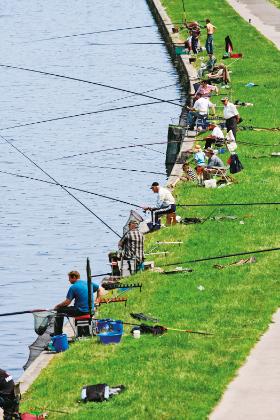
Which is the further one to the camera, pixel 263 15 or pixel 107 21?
pixel 107 21

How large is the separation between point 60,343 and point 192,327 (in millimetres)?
2167

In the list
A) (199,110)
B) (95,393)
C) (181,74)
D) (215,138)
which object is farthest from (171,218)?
(181,74)

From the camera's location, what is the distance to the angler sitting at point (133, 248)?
3119cm

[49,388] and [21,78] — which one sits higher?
[49,388]

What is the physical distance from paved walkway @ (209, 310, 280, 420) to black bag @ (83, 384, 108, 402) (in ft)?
5.81

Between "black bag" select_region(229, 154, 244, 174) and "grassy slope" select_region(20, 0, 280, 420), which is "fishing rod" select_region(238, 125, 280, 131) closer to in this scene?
"black bag" select_region(229, 154, 244, 174)

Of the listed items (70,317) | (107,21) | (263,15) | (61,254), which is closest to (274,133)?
(61,254)

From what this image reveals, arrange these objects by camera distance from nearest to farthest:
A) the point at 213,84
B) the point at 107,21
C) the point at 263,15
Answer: the point at 213,84 < the point at 263,15 < the point at 107,21

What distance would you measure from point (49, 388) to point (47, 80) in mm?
47726

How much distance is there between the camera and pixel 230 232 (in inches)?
1316

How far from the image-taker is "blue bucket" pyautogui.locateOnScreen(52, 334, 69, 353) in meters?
25.2

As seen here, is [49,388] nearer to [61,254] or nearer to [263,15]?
[61,254]

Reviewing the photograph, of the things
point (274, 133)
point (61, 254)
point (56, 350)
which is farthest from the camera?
point (274, 133)

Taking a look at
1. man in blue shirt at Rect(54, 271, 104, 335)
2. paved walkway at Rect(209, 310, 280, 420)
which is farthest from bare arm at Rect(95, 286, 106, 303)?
paved walkway at Rect(209, 310, 280, 420)
